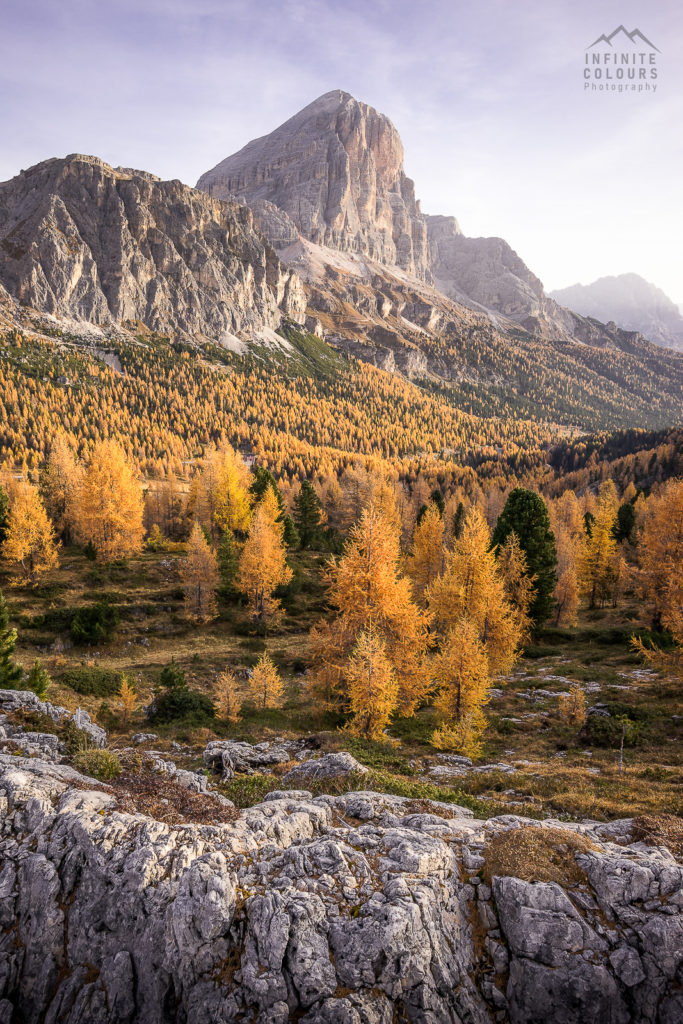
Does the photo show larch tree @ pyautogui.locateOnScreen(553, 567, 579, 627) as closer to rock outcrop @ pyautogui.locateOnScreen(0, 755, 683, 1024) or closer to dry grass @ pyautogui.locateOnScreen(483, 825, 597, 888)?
dry grass @ pyautogui.locateOnScreen(483, 825, 597, 888)

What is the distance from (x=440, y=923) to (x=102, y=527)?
201ft

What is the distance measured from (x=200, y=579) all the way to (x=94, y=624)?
35.0 ft

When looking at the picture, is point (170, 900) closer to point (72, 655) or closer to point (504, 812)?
point (504, 812)

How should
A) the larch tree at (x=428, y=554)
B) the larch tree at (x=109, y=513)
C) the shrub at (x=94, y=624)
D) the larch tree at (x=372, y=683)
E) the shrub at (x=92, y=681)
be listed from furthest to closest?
the larch tree at (x=109, y=513), the larch tree at (x=428, y=554), the shrub at (x=94, y=624), the shrub at (x=92, y=681), the larch tree at (x=372, y=683)

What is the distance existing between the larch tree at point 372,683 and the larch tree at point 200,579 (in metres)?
29.9

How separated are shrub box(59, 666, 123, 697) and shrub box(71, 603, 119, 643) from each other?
788 cm

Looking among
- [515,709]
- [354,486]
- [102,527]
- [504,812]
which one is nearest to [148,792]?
[504,812]

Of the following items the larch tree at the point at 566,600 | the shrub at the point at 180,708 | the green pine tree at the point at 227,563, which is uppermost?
the green pine tree at the point at 227,563

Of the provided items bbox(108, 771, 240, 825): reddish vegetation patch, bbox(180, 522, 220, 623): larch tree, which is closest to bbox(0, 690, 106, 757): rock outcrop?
bbox(108, 771, 240, 825): reddish vegetation patch

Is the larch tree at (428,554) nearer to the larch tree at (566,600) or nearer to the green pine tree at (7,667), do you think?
the larch tree at (566,600)

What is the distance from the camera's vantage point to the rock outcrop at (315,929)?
784 centimetres

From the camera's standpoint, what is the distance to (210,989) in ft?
26.4

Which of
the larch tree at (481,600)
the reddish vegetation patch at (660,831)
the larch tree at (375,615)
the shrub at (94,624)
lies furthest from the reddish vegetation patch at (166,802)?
the shrub at (94,624)

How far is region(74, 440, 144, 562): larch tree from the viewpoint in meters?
58.7
